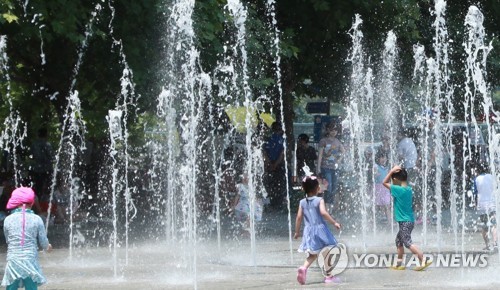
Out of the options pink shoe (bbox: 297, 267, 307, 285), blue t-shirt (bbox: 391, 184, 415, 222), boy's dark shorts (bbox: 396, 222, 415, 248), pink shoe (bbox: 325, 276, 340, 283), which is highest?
blue t-shirt (bbox: 391, 184, 415, 222)

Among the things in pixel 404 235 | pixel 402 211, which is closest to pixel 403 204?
pixel 402 211

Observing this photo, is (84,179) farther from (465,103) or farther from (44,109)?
(465,103)

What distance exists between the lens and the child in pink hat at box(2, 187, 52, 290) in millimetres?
10203

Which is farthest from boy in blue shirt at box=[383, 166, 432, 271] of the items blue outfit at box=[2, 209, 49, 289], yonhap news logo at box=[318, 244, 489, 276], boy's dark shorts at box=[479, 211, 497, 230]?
blue outfit at box=[2, 209, 49, 289]

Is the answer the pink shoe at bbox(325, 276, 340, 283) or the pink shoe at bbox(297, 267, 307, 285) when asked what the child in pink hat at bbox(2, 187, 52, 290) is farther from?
the pink shoe at bbox(325, 276, 340, 283)

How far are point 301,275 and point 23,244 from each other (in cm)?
290

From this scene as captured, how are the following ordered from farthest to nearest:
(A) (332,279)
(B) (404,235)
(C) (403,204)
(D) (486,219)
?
(D) (486,219)
(C) (403,204)
(B) (404,235)
(A) (332,279)

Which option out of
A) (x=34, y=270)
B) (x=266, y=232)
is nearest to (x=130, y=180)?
(x=266, y=232)

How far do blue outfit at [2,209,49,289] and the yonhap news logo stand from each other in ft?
10.4

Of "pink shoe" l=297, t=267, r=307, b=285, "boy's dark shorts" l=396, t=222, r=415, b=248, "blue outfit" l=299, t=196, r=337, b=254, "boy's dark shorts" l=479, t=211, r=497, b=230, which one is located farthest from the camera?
"boy's dark shorts" l=479, t=211, r=497, b=230

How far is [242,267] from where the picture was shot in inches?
561

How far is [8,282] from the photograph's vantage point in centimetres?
1020

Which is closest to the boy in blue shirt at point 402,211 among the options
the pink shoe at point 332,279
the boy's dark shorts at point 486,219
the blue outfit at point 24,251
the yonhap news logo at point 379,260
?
the yonhap news logo at point 379,260

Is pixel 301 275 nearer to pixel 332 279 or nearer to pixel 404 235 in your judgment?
pixel 332 279
